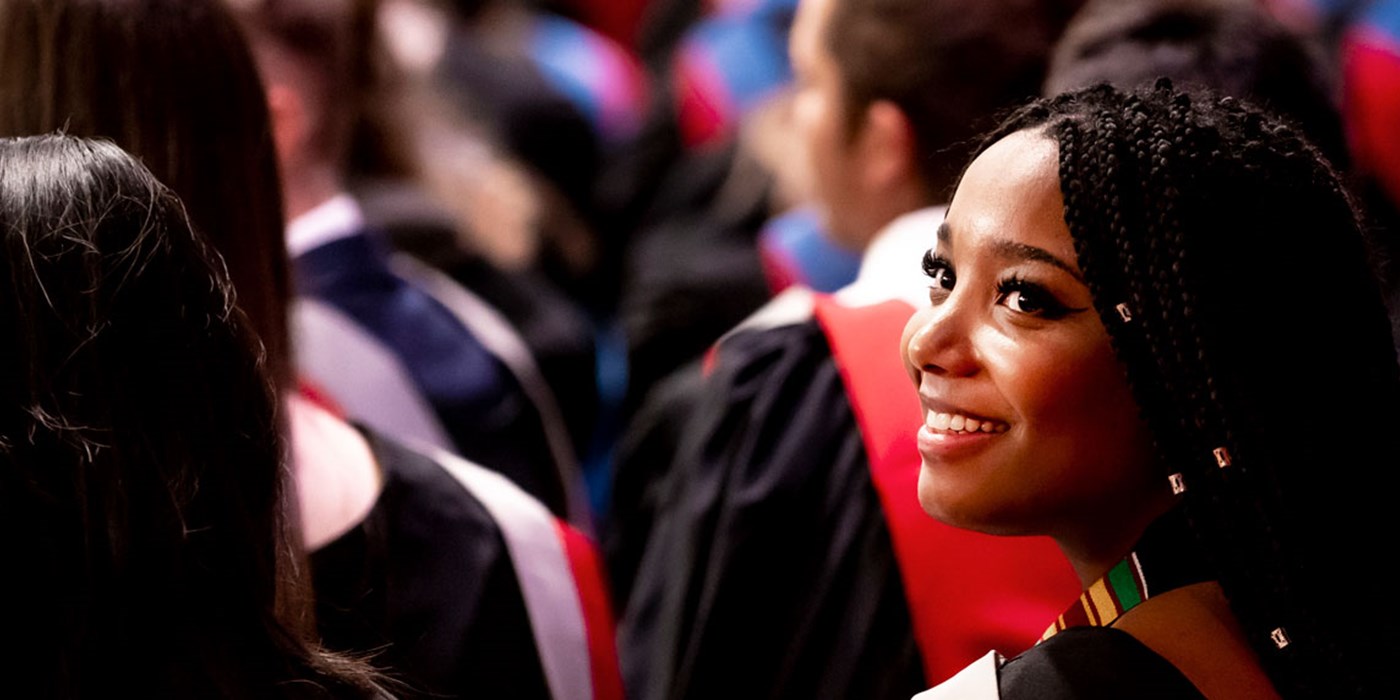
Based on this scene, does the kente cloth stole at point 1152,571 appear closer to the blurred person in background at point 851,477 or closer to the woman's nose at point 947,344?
the woman's nose at point 947,344

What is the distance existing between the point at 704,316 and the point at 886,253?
1.46 metres

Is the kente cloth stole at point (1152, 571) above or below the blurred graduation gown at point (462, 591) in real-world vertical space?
above

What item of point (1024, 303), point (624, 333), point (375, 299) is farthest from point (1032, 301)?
point (624, 333)

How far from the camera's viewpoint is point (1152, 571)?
4.06ft

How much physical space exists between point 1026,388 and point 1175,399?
11 cm

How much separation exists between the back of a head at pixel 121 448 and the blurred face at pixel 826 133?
1215mm

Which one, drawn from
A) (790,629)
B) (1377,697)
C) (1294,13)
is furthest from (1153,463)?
(1294,13)

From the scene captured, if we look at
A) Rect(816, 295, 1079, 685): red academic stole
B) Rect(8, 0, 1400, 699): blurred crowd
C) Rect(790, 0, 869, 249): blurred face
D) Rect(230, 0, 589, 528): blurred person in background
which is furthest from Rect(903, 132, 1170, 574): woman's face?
Rect(230, 0, 589, 528): blurred person in background

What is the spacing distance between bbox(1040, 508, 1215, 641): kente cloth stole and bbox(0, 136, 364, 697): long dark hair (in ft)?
1.75

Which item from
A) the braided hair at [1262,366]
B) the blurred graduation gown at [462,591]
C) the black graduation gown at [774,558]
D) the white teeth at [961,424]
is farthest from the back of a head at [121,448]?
the black graduation gown at [774,558]

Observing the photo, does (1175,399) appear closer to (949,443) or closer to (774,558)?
(949,443)

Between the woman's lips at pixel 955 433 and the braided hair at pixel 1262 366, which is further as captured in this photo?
the woman's lips at pixel 955 433

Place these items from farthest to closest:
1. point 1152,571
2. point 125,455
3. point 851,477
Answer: point 851,477, point 1152,571, point 125,455

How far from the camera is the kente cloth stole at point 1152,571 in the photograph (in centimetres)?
123
